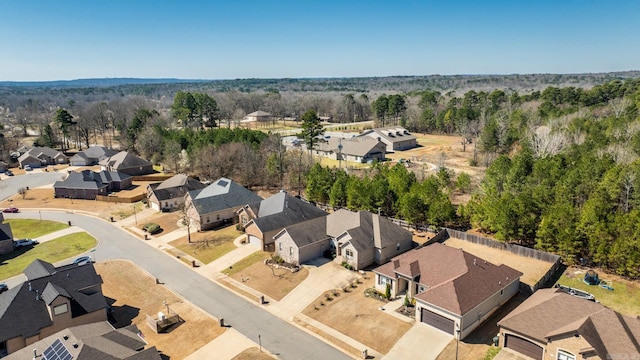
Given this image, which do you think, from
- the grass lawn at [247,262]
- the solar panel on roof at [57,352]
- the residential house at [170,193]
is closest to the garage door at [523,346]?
the grass lawn at [247,262]

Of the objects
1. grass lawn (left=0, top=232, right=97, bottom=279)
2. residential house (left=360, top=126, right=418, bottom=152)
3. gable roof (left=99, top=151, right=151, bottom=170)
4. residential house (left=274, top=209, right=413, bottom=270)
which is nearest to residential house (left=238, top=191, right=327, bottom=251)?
residential house (left=274, top=209, right=413, bottom=270)

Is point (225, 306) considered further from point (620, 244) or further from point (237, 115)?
point (237, 115)

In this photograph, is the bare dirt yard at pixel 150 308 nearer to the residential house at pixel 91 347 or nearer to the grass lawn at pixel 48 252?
the residential house at pixel 91 347

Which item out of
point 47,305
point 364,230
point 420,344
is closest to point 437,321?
point 420,344

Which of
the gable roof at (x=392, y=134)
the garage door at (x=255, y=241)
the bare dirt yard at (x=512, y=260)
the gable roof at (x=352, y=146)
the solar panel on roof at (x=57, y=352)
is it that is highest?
the gable roof at (x=392, y=134)

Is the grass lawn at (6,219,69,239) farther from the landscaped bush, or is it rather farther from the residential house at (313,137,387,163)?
the residential house at (313,137,387,163)

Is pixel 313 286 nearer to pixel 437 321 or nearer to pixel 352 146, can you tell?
pixel 437 321
